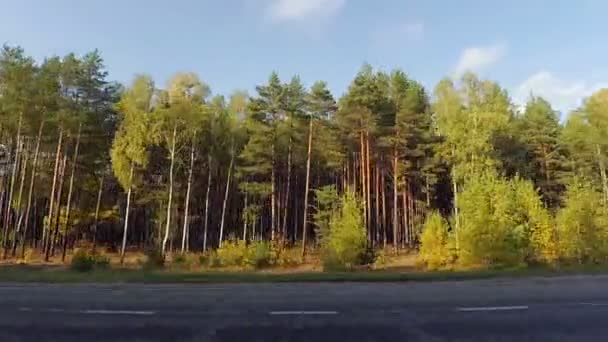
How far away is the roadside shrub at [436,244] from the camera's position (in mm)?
25970

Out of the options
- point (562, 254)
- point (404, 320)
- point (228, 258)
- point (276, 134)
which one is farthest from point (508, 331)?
point (276, 134)

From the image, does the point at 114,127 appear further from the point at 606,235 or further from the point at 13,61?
the point at 606,235

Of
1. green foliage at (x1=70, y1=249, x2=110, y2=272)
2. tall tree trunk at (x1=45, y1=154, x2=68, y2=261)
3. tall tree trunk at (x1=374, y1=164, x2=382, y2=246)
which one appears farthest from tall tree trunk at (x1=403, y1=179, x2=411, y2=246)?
green foliage at (x1=70, y1=249, x2=110, y2=272)

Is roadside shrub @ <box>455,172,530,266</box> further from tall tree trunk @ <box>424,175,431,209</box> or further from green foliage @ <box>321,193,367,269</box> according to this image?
tall tree trunk @ <box>424,175,431,209</box>

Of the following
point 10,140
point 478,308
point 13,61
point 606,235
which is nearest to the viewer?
point 478,308

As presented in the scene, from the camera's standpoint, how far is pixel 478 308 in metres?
7.98

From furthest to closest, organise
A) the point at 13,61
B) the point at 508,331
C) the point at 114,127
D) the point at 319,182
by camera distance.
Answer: the point at 319,182 → the point at 114,127 → the point at 13,61 → the point at 508,331

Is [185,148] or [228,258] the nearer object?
[228,258]

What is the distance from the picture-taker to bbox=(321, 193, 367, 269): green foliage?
22000 millimetres

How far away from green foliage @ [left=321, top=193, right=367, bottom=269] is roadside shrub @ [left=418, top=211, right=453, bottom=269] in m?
6.04

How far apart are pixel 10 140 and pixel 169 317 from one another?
40580mm

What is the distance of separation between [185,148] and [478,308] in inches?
1486

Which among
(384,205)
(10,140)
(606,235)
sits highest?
(10,140)

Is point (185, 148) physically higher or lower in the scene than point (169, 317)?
higher
